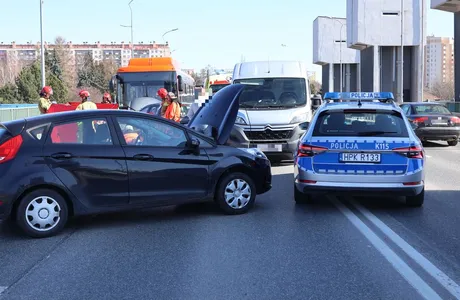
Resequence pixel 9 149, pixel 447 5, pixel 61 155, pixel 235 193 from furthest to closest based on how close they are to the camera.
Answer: pixel 447 5 < pixel 235 193 < pixel 61 155 < pixel 9 149

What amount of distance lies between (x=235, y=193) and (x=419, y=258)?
2942mm

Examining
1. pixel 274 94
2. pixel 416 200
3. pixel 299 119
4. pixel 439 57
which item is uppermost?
pixel 439 57

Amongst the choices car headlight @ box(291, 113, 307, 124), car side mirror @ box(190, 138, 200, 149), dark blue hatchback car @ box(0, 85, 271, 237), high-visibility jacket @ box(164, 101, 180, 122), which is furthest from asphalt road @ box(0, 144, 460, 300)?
car headlight @ box(291, 113, 307, 124)

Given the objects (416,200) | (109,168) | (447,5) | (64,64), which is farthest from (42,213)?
(64,64)

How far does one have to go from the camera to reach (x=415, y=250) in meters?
6.20

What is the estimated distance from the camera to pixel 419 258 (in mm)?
5867

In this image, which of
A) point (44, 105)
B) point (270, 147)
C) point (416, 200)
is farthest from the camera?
point (270, 147)

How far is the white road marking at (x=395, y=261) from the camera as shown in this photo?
16.0ft

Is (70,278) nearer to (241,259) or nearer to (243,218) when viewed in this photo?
(241,259)

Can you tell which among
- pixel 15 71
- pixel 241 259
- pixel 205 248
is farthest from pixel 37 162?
pixel 15 71

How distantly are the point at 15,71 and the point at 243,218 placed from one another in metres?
93.0

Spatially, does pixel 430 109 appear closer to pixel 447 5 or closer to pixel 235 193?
pixel 235 193

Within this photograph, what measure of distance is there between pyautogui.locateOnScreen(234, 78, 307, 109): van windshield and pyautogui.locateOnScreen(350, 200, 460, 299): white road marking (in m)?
6.63

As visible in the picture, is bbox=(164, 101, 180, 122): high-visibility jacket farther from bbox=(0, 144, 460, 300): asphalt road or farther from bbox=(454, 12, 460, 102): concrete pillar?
bbox=(454, 12, 460, 102): concrete pillar
